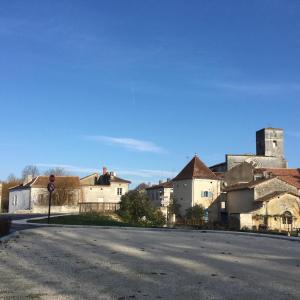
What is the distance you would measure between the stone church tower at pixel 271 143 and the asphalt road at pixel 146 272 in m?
83.0

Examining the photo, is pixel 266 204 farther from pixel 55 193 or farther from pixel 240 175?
pixel 55 193

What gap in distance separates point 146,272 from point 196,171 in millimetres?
58435

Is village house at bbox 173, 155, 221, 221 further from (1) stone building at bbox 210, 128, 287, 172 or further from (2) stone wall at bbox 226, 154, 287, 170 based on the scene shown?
(1) stone building at bbox 210, 128, 287, 172

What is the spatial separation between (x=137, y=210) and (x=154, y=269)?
39.1 metres

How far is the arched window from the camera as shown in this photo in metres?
54.6

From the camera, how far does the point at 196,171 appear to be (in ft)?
223

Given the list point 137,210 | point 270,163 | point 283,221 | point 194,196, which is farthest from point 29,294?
point 270,163

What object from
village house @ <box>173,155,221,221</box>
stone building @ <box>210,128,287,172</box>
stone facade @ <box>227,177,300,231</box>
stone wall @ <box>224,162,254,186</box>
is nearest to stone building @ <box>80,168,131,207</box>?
village house @ <box>173,155,221,221</box>

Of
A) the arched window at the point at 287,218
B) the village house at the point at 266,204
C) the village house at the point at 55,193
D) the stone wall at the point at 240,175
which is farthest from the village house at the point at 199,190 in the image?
the village house at the point at 55,193

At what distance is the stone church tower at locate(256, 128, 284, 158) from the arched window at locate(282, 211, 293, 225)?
1625 inches

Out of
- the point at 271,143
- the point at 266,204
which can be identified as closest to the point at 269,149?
the point at 271,143

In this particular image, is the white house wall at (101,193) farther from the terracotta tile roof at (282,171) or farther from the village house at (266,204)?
the terracotta tile roof at (282,171)

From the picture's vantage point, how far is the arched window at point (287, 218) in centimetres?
5459

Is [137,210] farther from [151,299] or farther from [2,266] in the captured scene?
[151,299]
